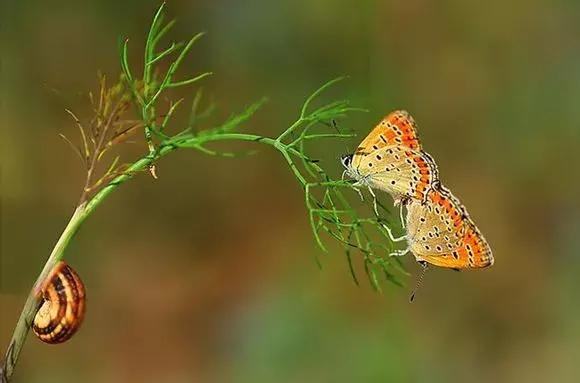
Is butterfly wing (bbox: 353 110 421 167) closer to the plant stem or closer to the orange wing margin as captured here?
the orange wing margin

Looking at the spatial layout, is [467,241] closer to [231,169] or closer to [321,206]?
[321,206]

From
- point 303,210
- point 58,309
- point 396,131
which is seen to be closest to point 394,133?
point 396,131

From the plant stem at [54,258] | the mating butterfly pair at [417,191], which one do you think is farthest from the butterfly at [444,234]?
the plant stem at [54,258]

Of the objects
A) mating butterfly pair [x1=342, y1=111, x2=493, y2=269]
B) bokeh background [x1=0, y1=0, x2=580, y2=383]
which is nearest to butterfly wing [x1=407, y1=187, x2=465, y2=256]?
mating butterfly pair [x1=342, y1=111, x2=493, y2=269]

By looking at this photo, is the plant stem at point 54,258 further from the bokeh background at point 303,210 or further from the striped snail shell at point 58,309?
the bokeh background at point 303,210

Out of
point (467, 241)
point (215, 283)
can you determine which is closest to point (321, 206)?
point (467, 241)

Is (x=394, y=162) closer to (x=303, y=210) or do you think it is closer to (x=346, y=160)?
(x=346, y=160)
